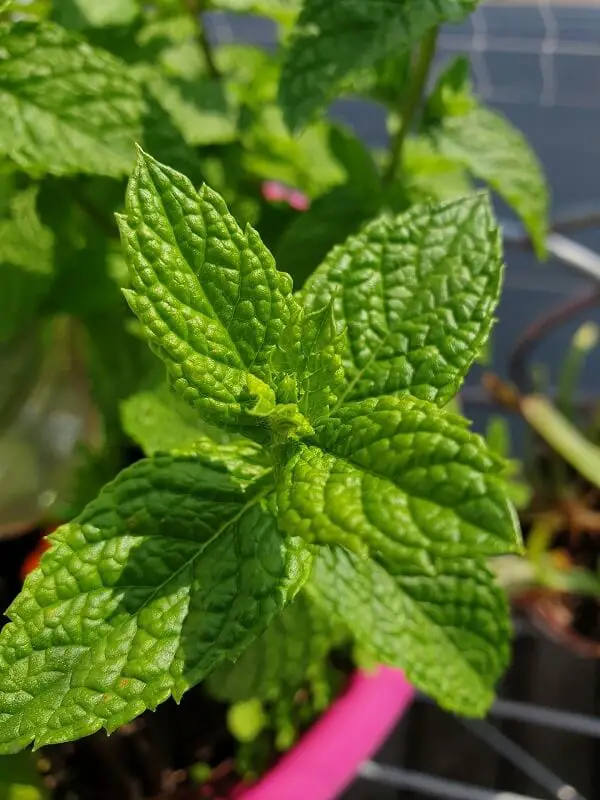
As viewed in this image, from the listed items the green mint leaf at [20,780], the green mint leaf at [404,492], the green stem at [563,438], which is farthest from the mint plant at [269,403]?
the green stem at [563,438]

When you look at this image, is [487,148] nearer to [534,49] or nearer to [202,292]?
[202,292]

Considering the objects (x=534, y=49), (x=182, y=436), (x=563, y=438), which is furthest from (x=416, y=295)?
(x=534, y=49)

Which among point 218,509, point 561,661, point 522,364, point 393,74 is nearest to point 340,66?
point 393,74

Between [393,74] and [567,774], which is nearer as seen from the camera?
[393,74]

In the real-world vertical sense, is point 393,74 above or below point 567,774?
above

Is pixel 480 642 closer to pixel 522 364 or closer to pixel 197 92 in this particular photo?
pixel 197 92

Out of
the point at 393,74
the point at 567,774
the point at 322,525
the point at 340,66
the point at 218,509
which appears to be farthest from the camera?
the point at 567,774

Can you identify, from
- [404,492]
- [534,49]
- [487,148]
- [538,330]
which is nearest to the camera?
[404,492]

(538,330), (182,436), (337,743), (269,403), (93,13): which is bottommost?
(337,743)
